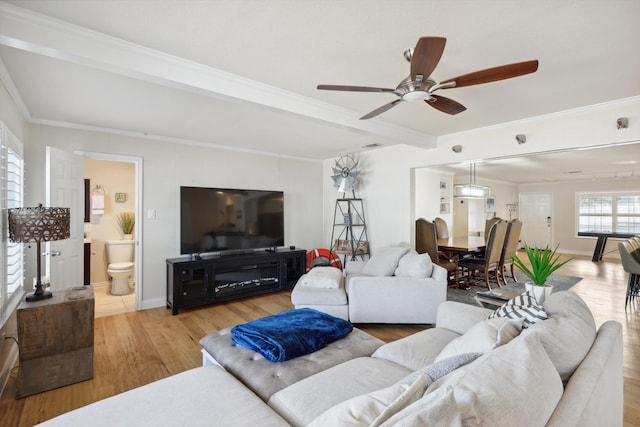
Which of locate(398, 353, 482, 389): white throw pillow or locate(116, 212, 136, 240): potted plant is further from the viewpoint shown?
locate(116, 212, 136, 240): potted plant

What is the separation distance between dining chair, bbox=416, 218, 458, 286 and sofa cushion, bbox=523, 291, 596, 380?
140 inches

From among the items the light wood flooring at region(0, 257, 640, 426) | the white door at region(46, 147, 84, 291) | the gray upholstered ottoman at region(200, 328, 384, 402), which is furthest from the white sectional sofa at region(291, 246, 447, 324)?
the white door at region(46, 147, 84, 291)

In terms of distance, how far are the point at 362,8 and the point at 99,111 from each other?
297cm

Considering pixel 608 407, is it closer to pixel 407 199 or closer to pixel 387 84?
pixel 387 84

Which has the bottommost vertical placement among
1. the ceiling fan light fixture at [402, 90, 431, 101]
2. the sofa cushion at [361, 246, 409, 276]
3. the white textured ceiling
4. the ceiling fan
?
the sofa cushion at [361, 246, 409, 276]

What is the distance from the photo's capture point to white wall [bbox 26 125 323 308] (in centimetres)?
367

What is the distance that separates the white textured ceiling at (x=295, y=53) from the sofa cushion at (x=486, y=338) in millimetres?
1618

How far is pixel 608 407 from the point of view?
1.37m

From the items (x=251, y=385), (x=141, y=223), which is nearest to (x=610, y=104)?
(x=251, y=385)

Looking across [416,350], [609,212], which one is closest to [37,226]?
[416,350]

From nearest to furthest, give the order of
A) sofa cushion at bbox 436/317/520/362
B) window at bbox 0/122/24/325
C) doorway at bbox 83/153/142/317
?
sofa cushion at bbox 436/317/520/362, window at bbox 0/122/24/325, doorway at bbox 83/153/142/317

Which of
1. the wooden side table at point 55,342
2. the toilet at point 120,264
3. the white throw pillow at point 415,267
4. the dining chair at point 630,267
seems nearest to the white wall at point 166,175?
the toilet at point 120,264

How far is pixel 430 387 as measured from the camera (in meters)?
1.01

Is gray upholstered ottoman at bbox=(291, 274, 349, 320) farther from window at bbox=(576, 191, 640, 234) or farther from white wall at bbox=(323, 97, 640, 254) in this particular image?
window at bbox=(576, 191, 640, 234)
